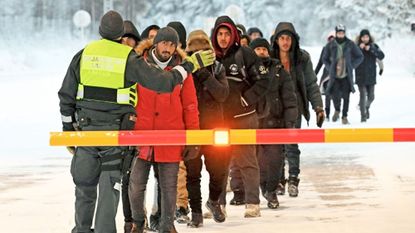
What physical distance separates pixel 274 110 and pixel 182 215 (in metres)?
2.07

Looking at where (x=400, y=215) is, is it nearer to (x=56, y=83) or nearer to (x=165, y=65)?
(x=165, y=65)

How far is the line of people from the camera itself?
8.81 meters

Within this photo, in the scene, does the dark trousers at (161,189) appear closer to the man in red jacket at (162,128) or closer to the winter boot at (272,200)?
the man in red jacket at (162,128)

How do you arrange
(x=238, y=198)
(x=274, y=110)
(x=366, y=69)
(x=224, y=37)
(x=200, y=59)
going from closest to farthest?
(x=200, y=59) < (x=224, y=37) < (x=238, y=198) < (x=274, y=110) < (x=366, y=69)

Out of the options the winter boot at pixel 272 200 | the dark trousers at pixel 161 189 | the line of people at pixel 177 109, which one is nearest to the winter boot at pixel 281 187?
the line of people at pixel 177 109

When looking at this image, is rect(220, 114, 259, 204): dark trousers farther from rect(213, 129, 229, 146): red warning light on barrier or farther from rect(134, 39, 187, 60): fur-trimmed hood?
rect(213, 129, 229, 146): red warning light on barrier

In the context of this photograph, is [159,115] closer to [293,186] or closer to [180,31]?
[180,31]

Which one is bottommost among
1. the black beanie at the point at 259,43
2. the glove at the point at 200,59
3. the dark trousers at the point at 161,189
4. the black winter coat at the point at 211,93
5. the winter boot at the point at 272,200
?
the winter boot at the point at 272,200

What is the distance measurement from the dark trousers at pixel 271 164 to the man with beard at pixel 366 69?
12.6m

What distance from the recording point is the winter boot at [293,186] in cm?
1290

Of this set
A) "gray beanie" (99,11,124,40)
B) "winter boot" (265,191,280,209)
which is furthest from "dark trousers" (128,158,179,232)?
"winter boot" (265,191,280,209)

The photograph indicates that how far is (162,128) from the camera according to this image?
9758mm

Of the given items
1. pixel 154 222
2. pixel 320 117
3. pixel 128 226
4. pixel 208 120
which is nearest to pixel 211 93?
pixel 208 120

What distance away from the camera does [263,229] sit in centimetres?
1041
